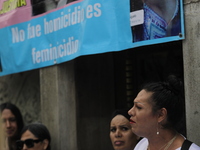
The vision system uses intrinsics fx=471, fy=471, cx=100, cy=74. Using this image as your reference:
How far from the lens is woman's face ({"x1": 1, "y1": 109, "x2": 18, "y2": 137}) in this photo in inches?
294

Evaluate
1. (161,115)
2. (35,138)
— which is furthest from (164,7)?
(35,138)

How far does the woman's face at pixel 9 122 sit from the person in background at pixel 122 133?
8.44ft

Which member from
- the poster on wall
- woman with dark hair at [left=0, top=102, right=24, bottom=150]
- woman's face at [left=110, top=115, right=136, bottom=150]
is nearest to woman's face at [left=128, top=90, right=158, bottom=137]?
the poster on wall

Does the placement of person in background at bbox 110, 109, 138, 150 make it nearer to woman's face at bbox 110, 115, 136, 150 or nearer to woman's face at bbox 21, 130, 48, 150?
woman's face at bbox 110, 115, 136, 150

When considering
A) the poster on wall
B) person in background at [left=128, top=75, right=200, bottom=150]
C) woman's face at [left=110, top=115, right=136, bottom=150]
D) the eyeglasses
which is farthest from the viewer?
the eyeglasses

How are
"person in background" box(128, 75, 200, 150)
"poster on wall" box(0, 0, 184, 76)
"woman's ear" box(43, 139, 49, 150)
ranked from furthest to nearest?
"woman's ear" box(43, 139, 49, 150), "poster on wall" box(0, 0, 184, 76), "person in background" box(128, 75, 200, 150)

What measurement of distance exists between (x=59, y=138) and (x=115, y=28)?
209 cm

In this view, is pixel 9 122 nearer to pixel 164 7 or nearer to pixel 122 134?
pixel 122 134

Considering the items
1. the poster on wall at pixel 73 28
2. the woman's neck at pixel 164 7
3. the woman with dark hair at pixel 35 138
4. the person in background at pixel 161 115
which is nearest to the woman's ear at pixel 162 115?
the person in background at pixel 161 115

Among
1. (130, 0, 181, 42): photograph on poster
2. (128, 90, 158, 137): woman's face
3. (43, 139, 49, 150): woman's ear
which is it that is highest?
(130, 0, 181, 42): photograph on poster

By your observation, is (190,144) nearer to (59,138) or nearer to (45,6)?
(59,138)

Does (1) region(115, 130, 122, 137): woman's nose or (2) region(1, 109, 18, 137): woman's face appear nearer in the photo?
(1) region(115, 130, 122, 137): woman's nose

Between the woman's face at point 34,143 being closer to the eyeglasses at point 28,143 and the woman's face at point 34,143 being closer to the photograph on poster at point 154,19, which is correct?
the eyeglasses at point 28,143

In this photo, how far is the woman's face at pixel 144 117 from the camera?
4.02 meters
